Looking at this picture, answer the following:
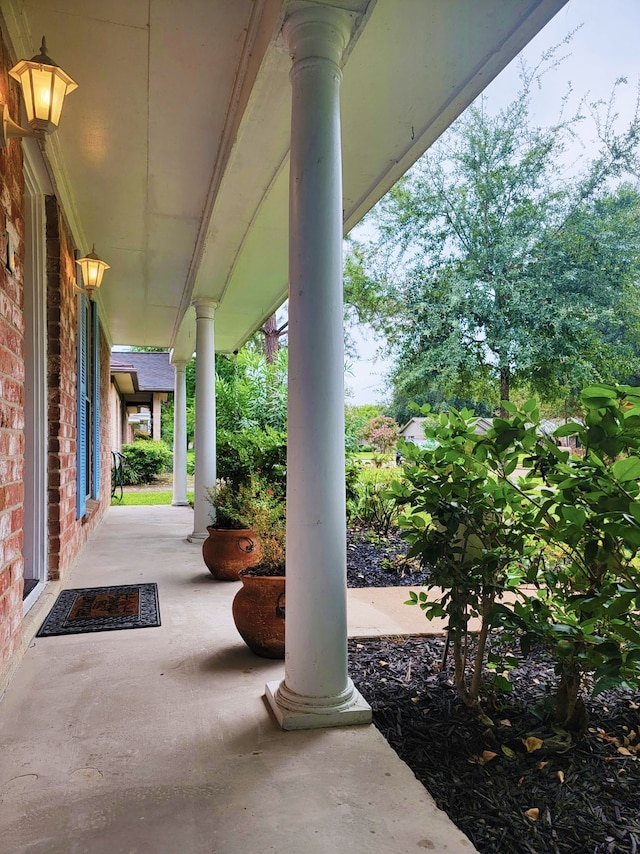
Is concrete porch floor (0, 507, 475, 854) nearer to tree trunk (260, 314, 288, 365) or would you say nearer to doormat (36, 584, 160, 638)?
doormat (36, 584, 160, 638)

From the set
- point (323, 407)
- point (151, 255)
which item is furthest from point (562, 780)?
point (151, 255)

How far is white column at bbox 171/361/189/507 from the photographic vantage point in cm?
976

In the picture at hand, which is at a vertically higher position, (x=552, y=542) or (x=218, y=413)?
(x=218, y=413)

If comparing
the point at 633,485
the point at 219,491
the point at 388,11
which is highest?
the point at 388,11

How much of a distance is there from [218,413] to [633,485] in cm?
611

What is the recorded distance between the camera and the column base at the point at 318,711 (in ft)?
6.79

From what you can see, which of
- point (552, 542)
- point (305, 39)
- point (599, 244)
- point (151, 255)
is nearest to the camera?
point (552, 542)

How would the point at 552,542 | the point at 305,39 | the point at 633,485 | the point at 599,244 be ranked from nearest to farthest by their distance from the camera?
the point at 633,485
the point at 552,542
the point at 305,39
the point at 599,244

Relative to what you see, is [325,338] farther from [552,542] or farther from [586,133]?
[586,133]

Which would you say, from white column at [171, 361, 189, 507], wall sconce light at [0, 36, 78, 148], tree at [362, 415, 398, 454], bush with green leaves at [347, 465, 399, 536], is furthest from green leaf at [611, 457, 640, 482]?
white column at [171, 361, 189, 507]

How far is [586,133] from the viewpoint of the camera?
12.2 metres

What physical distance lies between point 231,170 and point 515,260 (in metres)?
9.72

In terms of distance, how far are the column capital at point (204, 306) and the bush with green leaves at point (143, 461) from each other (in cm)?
1054

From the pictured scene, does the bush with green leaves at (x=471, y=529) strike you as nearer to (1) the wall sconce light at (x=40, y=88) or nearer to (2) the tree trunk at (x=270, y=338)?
(1) the wall sconce light at (x=40, y=88)
